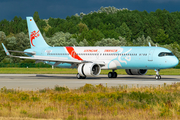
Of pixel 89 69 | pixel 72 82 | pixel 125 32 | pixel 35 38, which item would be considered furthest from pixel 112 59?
pixel 125 32

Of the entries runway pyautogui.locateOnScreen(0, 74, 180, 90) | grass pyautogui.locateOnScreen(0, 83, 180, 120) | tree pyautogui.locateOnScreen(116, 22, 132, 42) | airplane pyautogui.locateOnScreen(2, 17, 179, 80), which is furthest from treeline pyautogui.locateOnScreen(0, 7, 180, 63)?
grass pyautogui.locateOnScreen(0, 83, 180, 120)

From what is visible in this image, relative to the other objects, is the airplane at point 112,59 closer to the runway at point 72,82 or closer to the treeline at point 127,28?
the runway at point 72,82

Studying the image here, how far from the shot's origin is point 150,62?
1457 inches

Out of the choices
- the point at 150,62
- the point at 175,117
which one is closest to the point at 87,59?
the point at 150,62

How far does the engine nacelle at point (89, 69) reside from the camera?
37.7 metres

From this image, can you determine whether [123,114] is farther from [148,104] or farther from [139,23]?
[139,23]

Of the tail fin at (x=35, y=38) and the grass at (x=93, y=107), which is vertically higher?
the tail fin at (x=35, y=38)

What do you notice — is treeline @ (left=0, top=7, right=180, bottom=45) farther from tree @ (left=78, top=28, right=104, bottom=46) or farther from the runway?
the runway

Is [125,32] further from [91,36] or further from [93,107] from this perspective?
[93,107]

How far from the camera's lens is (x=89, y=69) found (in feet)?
123

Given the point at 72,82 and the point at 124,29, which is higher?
the point at 124,29

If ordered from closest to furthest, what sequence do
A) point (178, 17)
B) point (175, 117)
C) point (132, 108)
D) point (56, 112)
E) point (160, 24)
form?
point (175, 117), point (56, 112), point (132, 108), point (160, 24), point (178, 17)

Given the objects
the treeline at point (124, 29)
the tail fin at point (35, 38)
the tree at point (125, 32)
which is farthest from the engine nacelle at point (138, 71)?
the tree at point (125, 32)

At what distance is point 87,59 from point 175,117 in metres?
29.2
